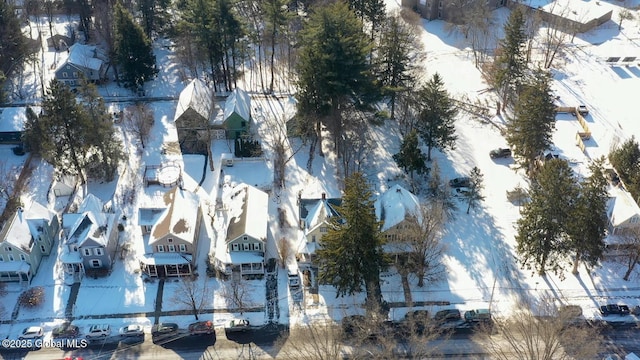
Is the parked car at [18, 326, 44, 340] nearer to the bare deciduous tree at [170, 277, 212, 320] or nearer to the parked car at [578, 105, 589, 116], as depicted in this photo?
the bare deciduous tree at [170, 277, 212, 320]

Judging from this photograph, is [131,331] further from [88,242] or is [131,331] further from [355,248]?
[355,248]

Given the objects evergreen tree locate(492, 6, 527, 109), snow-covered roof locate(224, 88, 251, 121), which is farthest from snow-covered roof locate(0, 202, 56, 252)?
evergreen tree locate(492, 6, 527, 109)

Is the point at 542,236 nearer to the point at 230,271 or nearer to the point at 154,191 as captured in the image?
the point at 230,271

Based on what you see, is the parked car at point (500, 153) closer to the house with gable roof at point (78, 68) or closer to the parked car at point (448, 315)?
the parked car at point (448, 315)

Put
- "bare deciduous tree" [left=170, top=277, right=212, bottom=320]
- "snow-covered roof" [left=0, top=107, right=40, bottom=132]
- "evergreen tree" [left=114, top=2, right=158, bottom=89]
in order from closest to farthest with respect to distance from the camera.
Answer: "bare deciduous tree" [left=170, top=277, right=212, bottom=320] → "snow-covered roof" [left=0, top=107, right=40, bottom=132] → "evergreen tree" [left=114, top=2, right=158, bottom=89]

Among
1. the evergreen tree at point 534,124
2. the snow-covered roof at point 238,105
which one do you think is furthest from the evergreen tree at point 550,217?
the snow-covered roof at point 238,105

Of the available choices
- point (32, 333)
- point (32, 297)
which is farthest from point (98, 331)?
point (32, 297)

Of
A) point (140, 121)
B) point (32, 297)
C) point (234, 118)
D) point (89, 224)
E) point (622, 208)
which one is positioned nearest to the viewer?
point (32, 297)
